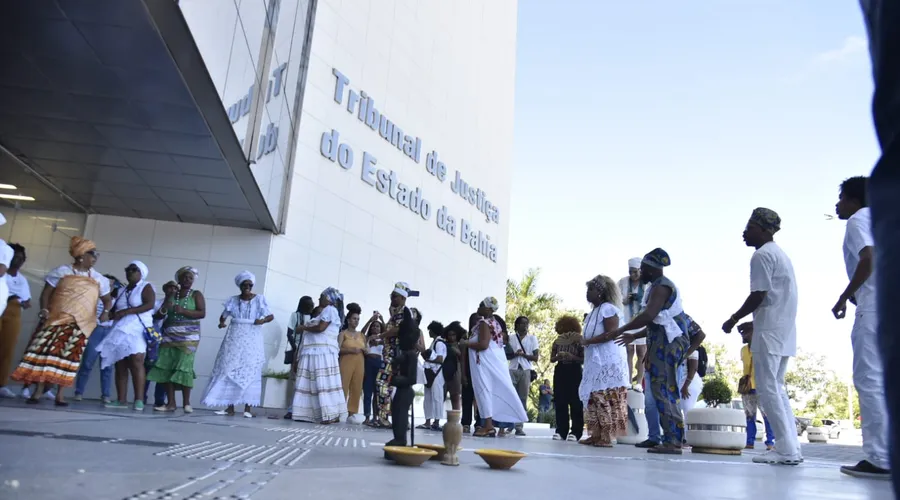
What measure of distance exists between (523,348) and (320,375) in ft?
9.79

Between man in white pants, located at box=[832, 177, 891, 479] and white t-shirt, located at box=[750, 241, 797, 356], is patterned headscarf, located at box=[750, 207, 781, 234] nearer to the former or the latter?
white t-shirt, located at box=[750, 241, 797, 356]

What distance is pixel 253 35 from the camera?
734cm

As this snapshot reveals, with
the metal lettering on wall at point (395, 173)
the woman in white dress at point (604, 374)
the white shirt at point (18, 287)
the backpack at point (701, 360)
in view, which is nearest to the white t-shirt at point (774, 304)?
the woman in white dress at point (604, 374)

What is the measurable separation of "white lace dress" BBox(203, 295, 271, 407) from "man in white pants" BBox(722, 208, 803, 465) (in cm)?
579

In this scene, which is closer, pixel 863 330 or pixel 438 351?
pixel 863 330

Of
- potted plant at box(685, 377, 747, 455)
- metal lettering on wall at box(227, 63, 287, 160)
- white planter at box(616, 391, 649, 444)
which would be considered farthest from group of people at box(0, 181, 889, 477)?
metal lettering on wall at box(227, 63, 287, 160)

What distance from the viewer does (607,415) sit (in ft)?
20.6

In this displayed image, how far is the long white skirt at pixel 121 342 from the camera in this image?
712 cm

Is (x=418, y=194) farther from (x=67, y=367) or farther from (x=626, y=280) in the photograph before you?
(x=67, y=367)

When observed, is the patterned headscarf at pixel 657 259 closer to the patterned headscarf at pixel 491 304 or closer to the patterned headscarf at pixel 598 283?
the patterned headscarf at pixel 598 283

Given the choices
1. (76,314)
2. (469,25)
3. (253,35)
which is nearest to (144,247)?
(76,314)

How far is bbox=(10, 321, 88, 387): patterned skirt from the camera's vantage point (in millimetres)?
6348

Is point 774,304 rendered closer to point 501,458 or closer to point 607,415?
point 607,415

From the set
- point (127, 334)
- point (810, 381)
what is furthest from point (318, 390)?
point (810, 381)
